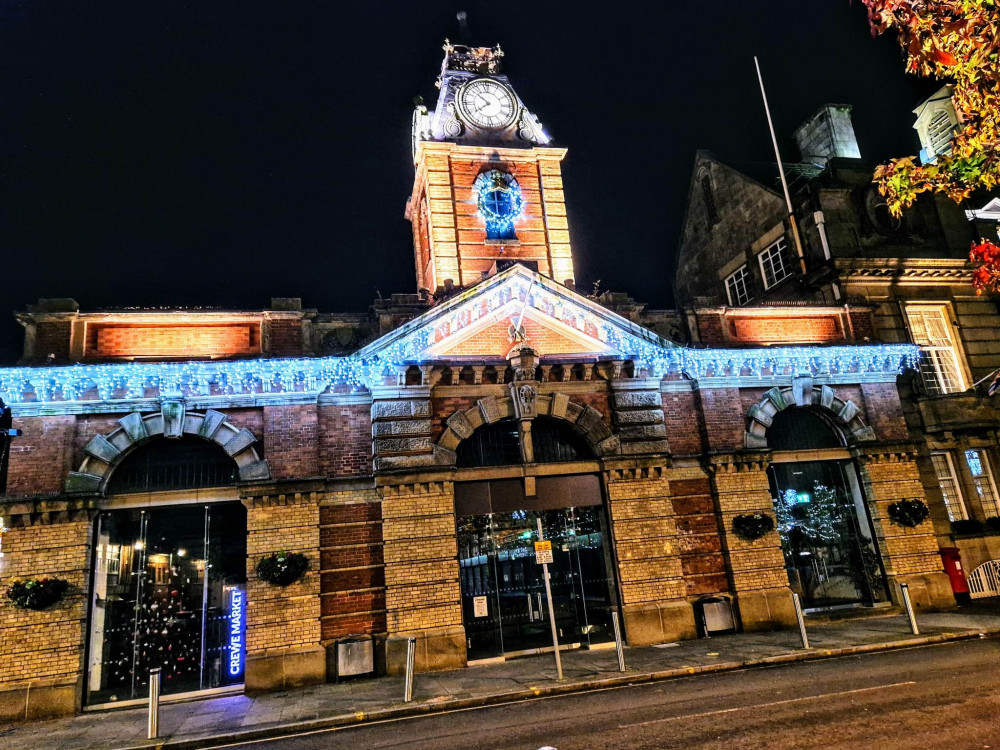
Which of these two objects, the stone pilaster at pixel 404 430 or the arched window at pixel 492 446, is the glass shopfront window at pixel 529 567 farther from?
the stone pilaster at pixel 404 430

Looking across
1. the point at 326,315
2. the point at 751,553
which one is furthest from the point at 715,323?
the point at 326,315

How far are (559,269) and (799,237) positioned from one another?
849cm

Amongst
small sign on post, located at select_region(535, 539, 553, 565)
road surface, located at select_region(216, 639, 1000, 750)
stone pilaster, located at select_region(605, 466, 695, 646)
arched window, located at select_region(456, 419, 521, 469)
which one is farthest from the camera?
arched window, located at select_region(456, 419, 521, 469)

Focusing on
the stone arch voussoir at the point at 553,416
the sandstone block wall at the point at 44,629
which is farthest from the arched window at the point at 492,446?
the sandstone block wall at the point at 44,629

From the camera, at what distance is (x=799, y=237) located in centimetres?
2239

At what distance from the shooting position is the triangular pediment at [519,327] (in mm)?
16250

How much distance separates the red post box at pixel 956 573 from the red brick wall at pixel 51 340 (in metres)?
23.1

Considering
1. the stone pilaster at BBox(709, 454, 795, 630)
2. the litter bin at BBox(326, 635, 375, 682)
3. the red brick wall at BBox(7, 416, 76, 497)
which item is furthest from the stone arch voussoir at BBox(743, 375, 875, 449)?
the red brick wall at BBox(7, 416, 76, 497)

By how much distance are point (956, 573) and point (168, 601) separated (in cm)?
2024

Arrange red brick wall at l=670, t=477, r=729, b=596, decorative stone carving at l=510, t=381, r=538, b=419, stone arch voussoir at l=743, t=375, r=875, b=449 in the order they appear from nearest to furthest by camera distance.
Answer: decorative stone carving at l=510, t=381, r=538, b=419 → red brick wall at l=670, t=477, r=729, b=596 → stone arch voussoir at l=743, t=375, r=875, b=449

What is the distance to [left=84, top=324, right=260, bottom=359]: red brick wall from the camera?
50.4ft

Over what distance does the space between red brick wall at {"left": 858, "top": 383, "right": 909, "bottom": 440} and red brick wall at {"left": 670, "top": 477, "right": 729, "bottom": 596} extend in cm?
581

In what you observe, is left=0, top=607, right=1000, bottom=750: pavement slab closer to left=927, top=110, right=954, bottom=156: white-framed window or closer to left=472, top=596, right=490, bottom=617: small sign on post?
left=472, top=596, right=490, bottom=617: small sign on post

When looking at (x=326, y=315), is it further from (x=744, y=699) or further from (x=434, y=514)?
(x=744, y=699)
